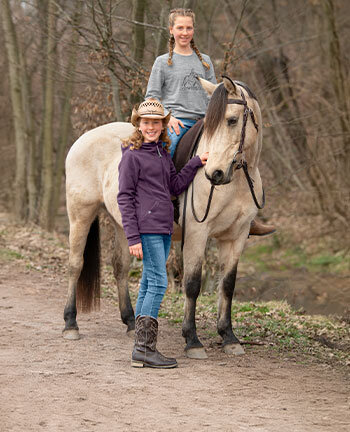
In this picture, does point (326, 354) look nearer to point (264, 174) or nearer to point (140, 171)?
point (140, 171)

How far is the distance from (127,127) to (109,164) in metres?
0.45

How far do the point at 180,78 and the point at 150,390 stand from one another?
281 cm

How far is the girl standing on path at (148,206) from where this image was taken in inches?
204

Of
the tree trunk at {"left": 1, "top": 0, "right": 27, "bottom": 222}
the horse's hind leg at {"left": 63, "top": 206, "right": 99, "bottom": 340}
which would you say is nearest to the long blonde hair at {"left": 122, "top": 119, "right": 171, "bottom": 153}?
the horse's hind leg at {"left": 63, "top": 206, "right": 99, "bottom": 340}

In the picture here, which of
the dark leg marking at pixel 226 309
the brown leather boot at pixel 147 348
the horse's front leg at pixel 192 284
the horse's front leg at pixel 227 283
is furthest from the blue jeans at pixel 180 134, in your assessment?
the brown leather boot at pixel 147 348

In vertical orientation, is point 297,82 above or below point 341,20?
below

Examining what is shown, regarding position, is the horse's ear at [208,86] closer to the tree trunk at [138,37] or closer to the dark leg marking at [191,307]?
the dark leg marking at [191,307]

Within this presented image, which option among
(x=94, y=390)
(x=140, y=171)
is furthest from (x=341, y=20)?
(x=94, y=390)

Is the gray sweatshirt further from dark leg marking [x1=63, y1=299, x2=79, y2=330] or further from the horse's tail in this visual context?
dark leg marking [x1=63, y1=299, x2=79, y2=330]

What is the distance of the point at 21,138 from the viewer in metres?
16.8

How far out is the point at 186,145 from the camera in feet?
19.4

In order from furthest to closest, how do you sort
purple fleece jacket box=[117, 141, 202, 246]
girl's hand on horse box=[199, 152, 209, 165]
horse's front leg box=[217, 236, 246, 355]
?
horse's front leg box=[217, 236, 246, 355], girl's hand on horse box=[199, 152, 209, 165], purple fleece jacket box=[117, 141, 202, 246]

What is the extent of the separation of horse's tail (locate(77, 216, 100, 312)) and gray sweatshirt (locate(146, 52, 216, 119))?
1568 millimetres

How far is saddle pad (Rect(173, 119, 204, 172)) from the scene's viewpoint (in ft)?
19.2
